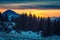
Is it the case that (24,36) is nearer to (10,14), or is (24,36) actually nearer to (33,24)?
(33,24)

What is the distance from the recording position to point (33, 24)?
2.18 meters

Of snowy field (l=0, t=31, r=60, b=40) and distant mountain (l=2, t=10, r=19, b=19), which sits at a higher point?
distant mountain (l=2, t=10, r=19, b=19)

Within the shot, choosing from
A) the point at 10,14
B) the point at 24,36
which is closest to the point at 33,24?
the point at 24,36

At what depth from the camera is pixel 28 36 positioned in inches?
83.8

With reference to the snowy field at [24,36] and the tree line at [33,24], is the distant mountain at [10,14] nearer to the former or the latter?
the tree line at [33,24]

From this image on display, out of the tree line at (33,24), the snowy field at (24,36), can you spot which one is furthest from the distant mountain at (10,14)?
the snowy field at (24,36)

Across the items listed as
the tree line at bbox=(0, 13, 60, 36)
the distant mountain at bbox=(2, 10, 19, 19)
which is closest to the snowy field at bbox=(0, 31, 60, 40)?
the tree line at bbox=(0, 13, 60, 36)

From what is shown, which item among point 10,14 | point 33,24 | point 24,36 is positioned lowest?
point 24,36

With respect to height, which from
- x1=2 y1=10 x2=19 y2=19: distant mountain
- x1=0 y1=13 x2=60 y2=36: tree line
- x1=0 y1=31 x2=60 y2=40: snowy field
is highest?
x1=2 y1=10 x2=19 y2=19: distant mountain

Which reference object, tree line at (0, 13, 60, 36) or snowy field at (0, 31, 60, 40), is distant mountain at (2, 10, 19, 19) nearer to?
tree line at (0, 13, 60, 36)

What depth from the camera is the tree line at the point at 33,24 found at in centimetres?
215

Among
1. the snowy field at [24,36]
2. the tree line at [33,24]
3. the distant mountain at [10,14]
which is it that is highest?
the distant mountain at [10,14]

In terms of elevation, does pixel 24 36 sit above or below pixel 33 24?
below

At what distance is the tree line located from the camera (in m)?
2.15
